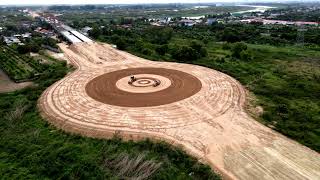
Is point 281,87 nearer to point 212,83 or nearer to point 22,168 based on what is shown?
point 212,83

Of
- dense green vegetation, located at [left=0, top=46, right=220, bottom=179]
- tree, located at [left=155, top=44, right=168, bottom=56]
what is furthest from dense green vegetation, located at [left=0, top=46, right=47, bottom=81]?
tree, located at [left=155, top=44, right=168, bottom=56]

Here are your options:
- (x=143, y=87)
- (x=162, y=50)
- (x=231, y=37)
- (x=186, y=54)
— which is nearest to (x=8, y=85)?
(x=143, y=87)

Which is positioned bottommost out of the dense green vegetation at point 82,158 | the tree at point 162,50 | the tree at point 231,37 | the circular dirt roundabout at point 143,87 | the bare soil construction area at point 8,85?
the dense green vegetation at point 82,158

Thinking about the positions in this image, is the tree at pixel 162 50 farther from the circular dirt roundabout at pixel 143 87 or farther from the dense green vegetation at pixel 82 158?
the dense green vegetation at pixel 82 158

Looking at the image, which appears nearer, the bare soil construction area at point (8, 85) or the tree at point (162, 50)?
the bare soil construction area at point (8, 85)

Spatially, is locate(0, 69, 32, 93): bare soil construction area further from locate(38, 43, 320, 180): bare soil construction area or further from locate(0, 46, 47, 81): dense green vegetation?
locate(38, 43, 320, 180): bare soil construction area

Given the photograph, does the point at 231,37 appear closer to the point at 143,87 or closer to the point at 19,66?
the point at 143,87

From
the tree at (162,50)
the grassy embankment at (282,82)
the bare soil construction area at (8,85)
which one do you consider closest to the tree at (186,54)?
the grassy embankment at (282,82)

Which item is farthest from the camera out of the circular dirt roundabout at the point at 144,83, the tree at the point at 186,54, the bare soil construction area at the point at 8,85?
→ the tree at the point at 186,54
